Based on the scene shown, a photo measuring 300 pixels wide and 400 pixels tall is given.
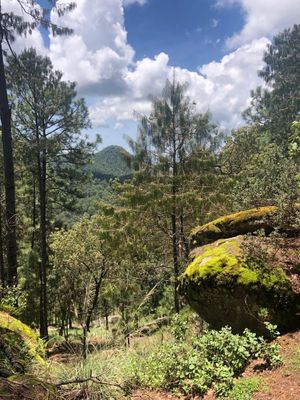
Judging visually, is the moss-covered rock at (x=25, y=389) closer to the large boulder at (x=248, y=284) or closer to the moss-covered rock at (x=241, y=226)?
the large boulder at (x=248, y=284)

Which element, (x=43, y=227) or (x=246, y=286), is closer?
(x=246, y=286)

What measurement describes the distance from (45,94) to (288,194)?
1000 centimetres

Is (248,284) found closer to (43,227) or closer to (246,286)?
(246,286)

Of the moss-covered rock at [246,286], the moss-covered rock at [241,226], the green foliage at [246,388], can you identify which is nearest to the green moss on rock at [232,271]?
the moss-covered rock at [246,286]

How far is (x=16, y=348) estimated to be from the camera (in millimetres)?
4441

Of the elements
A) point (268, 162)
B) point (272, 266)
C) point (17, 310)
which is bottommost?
point (17, 310)

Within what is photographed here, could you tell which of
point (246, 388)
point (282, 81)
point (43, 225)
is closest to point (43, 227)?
point (43, 225)

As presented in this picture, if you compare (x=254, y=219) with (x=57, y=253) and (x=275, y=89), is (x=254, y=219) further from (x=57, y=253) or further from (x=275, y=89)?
(x=275, y=89)

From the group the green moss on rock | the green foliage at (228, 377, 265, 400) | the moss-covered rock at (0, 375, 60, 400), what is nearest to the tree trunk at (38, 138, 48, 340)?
the green moss on rock

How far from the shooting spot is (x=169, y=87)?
11523mm

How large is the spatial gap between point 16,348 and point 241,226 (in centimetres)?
446

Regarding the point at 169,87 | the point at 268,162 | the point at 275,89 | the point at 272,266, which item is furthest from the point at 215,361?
the point at 275,89

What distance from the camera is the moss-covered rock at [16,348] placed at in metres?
4.10

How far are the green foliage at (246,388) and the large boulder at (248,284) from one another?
1134 millimetres
